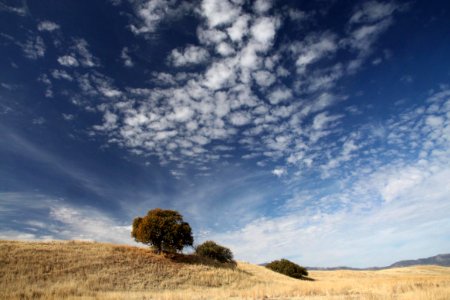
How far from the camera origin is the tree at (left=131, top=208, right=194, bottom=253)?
3406cm

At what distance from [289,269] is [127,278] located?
31.3 m

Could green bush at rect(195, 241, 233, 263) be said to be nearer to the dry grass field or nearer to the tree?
the dry grass field

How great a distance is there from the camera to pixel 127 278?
25.8 metres

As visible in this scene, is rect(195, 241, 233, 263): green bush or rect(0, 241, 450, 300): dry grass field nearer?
rect(0, 241, 450, 300): dry grass field

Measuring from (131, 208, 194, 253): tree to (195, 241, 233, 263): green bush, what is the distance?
782 centimetres

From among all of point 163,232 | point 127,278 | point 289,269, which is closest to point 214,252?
point 163,232

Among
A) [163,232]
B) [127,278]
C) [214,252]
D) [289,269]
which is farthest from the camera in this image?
[289,269]

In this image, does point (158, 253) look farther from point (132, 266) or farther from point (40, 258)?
point (40, 258)

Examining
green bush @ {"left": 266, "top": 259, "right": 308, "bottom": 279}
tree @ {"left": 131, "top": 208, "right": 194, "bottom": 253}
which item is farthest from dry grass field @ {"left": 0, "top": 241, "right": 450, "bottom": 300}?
green bush @ {"left": 266, "top": 259, "right": 308, "bottom": 279}

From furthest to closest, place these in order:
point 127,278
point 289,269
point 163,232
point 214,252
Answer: point 289,269, point 214,252, point 163,232, point 127,278

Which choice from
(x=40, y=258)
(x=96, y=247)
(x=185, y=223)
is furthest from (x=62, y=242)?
(x=185, y=223)

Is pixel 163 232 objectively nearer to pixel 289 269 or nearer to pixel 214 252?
pixel 214 252

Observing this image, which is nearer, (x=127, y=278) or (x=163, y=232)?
(x=127, y=278)

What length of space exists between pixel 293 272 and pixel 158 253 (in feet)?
80.3
